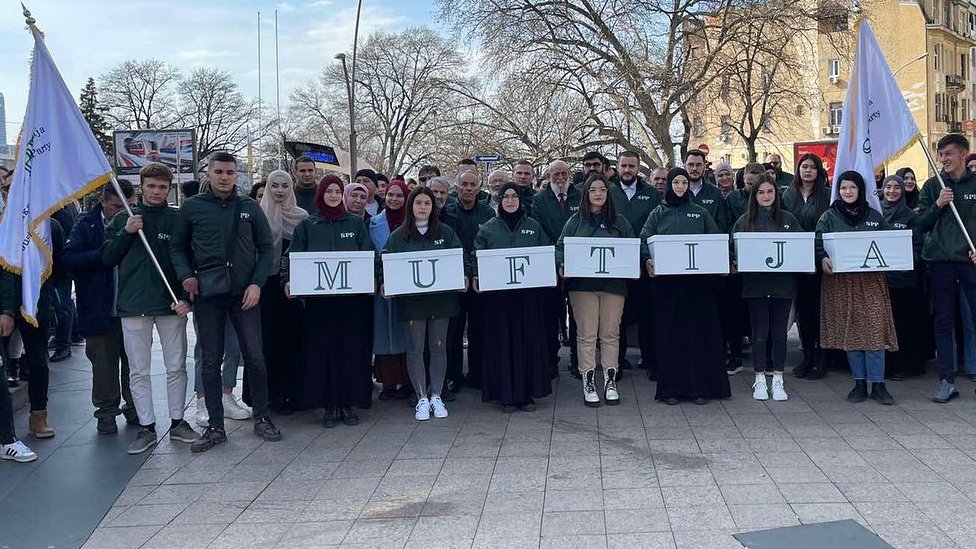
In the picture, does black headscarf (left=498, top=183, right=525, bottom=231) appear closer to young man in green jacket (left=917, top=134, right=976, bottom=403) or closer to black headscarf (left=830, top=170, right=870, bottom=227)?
black headscarf (left=830, top=170, right=870, bottom=227)

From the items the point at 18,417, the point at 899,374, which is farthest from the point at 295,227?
the point at 899,374

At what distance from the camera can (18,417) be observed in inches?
311

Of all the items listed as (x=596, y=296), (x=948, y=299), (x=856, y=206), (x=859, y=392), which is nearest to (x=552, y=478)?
(x=596, y=296)

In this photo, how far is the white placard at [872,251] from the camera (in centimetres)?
→ 723

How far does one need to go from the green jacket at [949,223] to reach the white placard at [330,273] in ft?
16.1

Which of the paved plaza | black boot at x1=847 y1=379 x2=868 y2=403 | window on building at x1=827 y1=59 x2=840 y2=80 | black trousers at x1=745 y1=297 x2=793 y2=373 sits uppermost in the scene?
window on building at x1=827 y1=59 x2=840 y2=80

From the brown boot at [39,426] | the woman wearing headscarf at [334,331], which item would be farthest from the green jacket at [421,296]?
the brown boot at [39,426]

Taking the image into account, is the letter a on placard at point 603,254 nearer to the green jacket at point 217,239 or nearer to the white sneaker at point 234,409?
the green jacket at point 217,239

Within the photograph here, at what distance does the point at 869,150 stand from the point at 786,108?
20.1 meters

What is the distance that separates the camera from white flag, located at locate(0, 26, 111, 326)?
651cm

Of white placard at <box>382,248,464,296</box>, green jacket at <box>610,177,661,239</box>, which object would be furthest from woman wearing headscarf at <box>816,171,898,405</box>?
white placard at <box>382,248,464,296</box>

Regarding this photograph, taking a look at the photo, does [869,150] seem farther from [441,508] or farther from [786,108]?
[786,108]

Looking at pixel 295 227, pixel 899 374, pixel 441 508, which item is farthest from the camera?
pixel 899 374

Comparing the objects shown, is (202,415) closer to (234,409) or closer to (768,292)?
(234,409)
